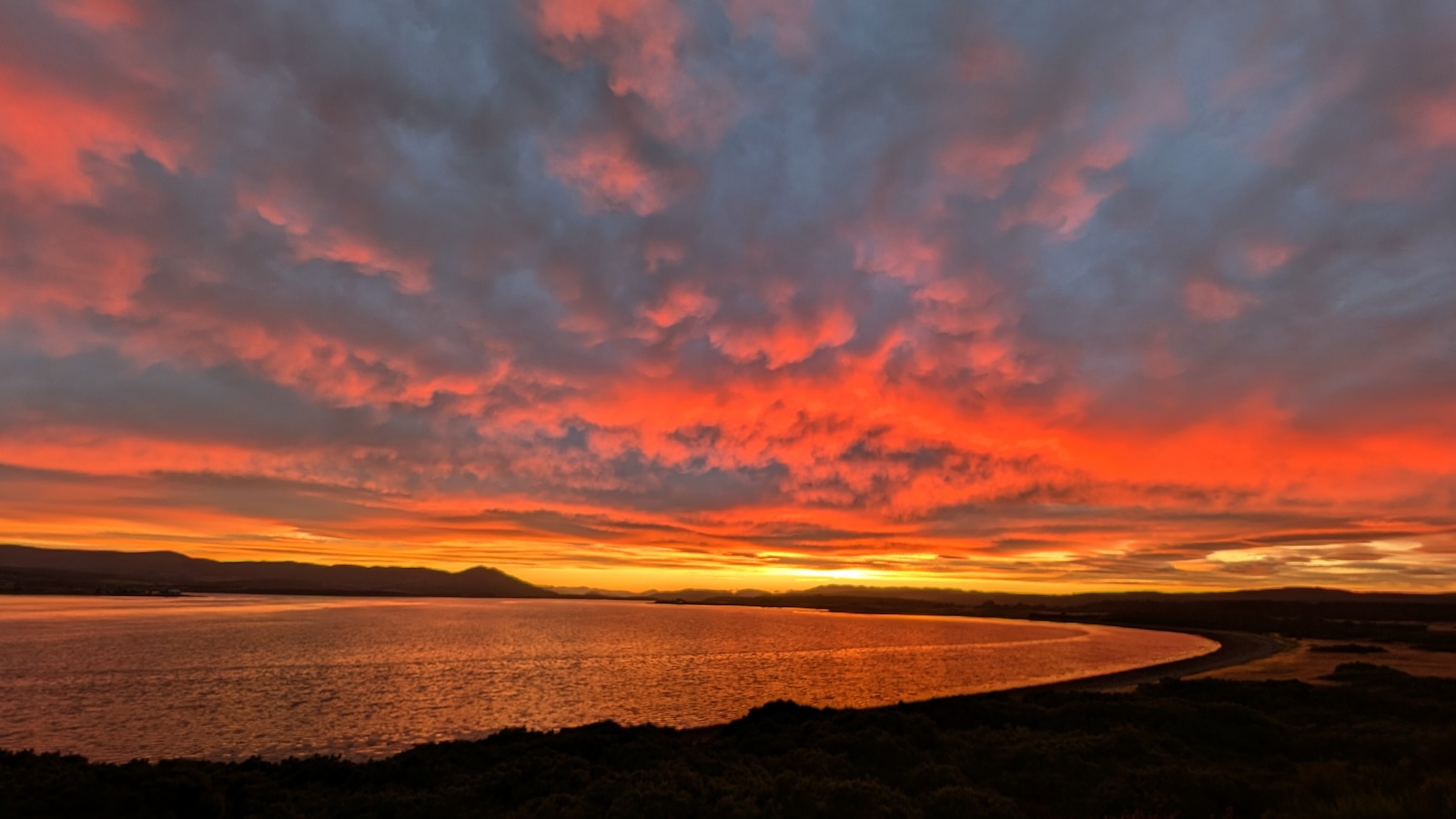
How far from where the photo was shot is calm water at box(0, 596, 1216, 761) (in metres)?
32.9

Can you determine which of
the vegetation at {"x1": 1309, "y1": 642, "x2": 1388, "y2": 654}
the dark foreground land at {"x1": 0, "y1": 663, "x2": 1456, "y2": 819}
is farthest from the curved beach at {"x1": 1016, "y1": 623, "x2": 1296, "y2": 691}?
the dark foreground land at {"x1": 0, "y1": 663, "x2": 1456, "y2": 819}

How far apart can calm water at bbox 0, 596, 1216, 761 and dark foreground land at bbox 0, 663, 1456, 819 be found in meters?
9.85

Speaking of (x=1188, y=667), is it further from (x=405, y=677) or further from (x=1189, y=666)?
(x=405, y=677)

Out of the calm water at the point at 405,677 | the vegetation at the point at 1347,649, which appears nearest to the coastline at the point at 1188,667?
the vegetation at the point at 1347,649

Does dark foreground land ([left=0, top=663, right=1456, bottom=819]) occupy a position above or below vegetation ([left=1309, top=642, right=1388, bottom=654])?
above

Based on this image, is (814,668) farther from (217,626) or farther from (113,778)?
(217,626)

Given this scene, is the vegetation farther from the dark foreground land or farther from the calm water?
the dark foreground land

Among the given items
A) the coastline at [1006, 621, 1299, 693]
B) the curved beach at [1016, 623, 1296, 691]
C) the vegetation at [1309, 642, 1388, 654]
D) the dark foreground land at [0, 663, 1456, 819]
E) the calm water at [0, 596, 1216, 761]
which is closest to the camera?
the dark foreground land at [0, 663, 1456, 819]

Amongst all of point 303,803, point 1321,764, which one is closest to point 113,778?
point 303,803

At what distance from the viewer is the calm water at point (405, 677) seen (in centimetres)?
3294

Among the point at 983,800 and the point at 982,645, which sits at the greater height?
the point at 983,800

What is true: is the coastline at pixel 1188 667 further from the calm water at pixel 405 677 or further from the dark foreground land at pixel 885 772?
the dark foreground land at pixel 885 772

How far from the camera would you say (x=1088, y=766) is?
19297 millimetres

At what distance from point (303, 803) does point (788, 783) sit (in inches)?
500
